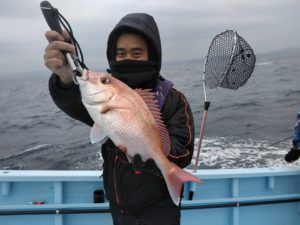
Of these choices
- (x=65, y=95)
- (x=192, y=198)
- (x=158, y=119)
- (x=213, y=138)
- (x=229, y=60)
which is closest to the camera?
(x=158, y=119)

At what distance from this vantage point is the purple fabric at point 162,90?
8.11 ft

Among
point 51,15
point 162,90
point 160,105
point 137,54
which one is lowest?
point 160,105

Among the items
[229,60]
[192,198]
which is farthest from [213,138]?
[192,198]

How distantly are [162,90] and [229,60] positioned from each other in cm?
287

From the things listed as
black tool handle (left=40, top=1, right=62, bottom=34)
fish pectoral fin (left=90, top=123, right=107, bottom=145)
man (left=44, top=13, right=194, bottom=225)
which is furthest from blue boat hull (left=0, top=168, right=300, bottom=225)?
black tool handle (left=40, top=1, right=62, bottom=34)

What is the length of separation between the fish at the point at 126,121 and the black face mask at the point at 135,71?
0.40 metres

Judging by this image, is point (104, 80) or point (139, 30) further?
point (139, 30)

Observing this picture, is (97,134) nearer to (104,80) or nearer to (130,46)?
(104,80)

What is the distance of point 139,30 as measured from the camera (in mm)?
2451

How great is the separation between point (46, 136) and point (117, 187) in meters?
12.4

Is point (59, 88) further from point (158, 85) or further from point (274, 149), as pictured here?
point (274, 149)

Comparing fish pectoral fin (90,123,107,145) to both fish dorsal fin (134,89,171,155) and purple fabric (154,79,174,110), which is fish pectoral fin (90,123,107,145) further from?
purple fabric (154,79,174,110)

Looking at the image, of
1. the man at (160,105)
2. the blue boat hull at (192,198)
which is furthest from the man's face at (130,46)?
the blue boat hull at (192,198)

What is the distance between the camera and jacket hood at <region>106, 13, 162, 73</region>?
2.47 meters
